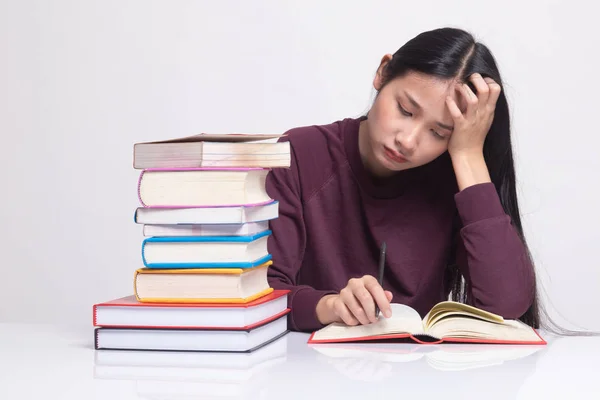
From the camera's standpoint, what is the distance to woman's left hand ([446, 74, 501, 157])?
158 cm

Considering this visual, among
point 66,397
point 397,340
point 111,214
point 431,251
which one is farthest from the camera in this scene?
point 111,214

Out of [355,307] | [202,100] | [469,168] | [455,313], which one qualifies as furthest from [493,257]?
[202,100]

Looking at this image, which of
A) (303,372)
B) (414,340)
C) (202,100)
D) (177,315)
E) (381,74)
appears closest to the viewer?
(303,372)

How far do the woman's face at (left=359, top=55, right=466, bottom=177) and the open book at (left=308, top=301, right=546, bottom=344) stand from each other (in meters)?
0.40

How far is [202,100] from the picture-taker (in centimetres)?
288

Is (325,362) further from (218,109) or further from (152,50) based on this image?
(152,50)

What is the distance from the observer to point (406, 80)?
1596 mm

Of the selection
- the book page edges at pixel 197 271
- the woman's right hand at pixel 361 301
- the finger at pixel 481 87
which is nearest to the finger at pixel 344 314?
the woman's right hand at pixel 361 301

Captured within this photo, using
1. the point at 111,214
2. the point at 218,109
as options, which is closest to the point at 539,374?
the point at 218,109

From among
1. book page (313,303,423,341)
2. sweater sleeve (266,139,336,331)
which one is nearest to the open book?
book page (313,303,423,341)

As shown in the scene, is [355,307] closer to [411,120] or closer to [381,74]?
[411,120]

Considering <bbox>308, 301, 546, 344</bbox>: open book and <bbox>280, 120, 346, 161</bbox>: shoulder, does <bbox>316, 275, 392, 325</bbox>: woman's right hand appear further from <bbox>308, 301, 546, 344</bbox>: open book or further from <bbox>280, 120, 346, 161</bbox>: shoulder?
<bbox>280, 120, 346, 161</bbox>: shoulder

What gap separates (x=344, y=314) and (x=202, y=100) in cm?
176

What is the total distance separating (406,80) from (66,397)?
100 cm
